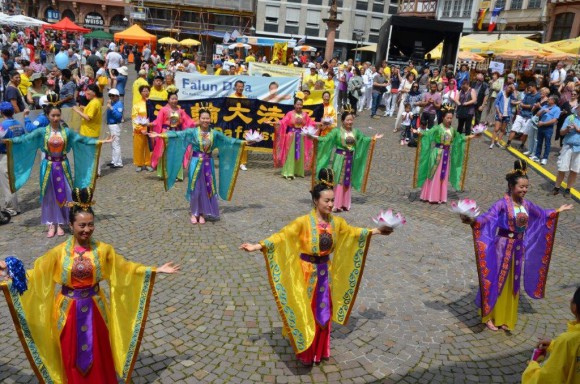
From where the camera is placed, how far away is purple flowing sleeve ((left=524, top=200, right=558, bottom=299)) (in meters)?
5.43

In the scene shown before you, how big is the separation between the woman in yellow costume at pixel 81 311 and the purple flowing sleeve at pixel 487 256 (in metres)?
3.14

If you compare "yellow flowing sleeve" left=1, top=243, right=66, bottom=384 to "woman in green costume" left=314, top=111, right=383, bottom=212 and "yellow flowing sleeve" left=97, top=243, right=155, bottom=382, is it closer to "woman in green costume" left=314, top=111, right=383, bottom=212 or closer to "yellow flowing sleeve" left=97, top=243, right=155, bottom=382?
"yellow flowing sleeve" left=97, top=243, right=155, bottom=382

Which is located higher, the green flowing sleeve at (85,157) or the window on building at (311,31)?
the window on building at (311,31)

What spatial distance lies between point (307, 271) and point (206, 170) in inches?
153

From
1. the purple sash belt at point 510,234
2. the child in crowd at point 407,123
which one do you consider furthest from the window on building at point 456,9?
the purple sash belt at point 510,234

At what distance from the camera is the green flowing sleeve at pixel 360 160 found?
8859 millimetres

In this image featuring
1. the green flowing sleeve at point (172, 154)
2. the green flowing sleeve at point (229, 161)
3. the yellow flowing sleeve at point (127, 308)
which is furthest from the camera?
the green flowing sleeve at point (172, 154)

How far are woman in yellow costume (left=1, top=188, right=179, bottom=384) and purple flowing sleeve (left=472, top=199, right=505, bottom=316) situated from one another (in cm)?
314

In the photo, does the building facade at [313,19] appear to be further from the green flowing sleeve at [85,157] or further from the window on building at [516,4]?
the green flowing sleeve at [85,157]

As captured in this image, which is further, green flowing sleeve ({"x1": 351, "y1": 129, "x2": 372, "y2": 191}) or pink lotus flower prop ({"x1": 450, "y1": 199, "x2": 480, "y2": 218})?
green flowing sleeve ({"x1": 351, "y1": 129, "x2": 372, "y2": 191})

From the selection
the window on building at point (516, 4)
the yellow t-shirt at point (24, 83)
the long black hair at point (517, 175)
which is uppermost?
the window on building at point (516, 4)

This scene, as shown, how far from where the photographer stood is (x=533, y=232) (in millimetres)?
5469

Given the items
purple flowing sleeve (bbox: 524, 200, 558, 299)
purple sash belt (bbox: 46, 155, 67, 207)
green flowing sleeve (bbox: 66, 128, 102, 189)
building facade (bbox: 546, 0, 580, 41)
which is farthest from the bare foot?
building facade (bbox: 546, 0, 580, 41)

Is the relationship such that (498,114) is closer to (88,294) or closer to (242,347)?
(242,347)
